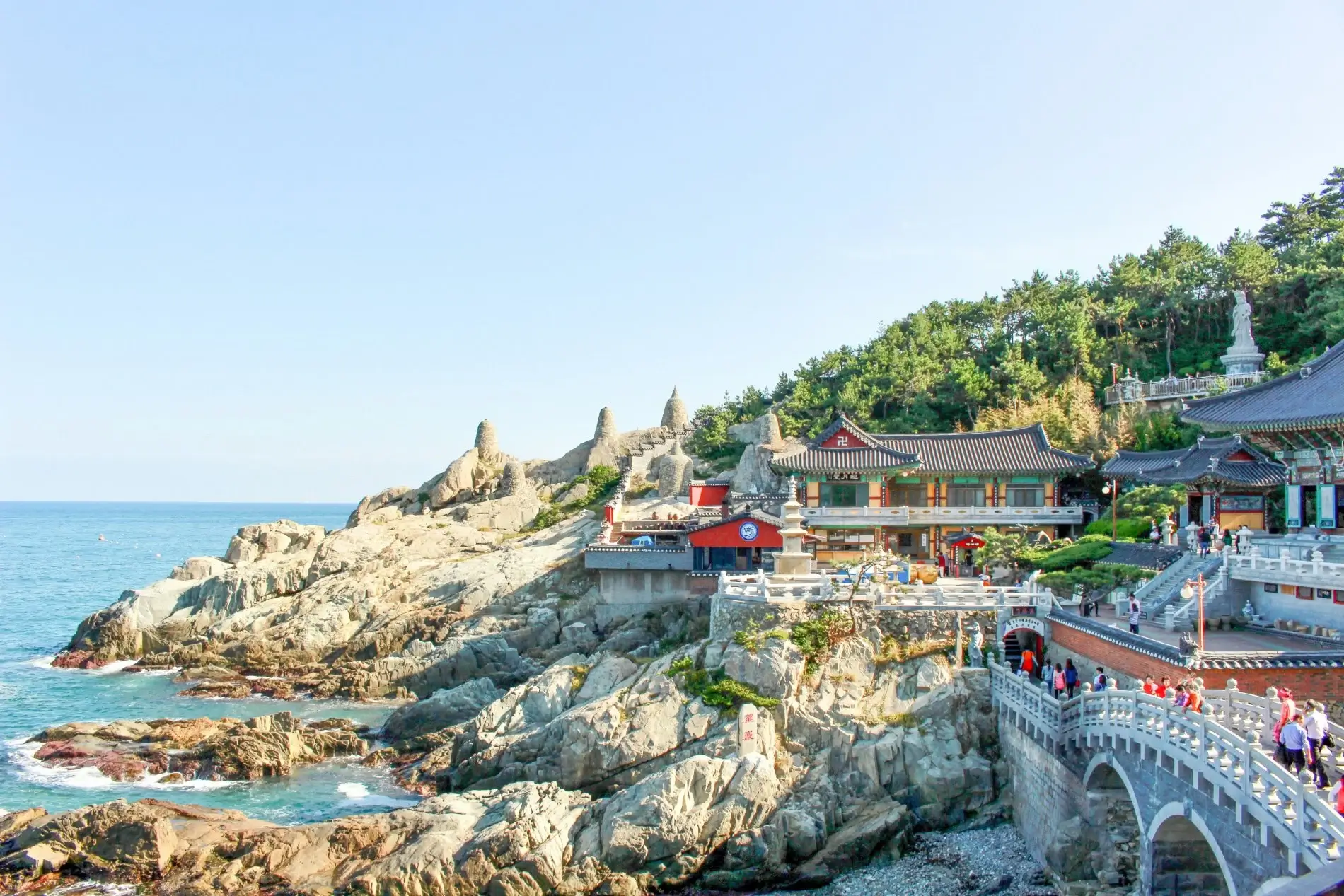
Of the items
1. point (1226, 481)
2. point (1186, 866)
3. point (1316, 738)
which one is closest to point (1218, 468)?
point (1226, 481)

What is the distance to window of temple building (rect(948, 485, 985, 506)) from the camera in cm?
5069

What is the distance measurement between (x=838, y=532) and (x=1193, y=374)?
27612mm

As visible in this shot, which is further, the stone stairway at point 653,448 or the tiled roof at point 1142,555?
the stone stairway at point 653,448

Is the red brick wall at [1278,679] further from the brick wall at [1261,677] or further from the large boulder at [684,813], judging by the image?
the large boulder at [684,813]

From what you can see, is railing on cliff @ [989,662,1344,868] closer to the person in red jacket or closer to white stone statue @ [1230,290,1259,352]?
the person in red jacket

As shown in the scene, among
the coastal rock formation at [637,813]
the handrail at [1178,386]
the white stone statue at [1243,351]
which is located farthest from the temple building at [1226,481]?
the white stone statue at [1243,351]

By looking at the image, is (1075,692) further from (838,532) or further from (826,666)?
(838,532)

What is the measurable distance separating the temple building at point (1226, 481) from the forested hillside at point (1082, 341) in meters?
13.9

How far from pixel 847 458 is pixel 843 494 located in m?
1.94

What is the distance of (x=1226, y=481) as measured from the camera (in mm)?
37688

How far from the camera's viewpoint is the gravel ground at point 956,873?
80.4 feet

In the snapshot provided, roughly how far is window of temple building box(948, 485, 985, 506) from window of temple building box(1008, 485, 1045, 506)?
1.38m

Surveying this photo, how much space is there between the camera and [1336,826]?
44.7 ft

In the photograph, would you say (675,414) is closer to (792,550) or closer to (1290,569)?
(792,550)
